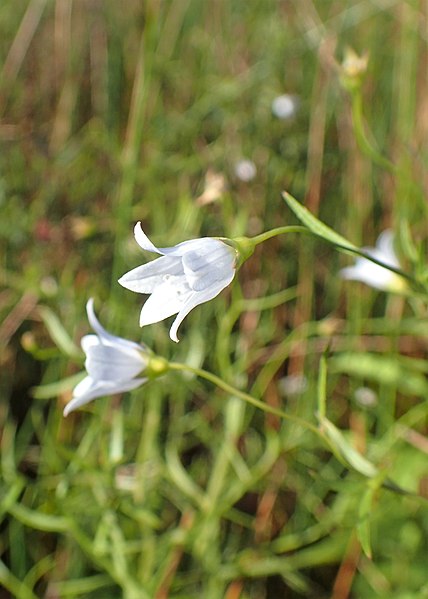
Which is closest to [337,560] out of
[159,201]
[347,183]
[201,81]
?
[159,201]

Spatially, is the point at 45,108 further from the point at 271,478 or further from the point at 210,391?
the point at 271,478

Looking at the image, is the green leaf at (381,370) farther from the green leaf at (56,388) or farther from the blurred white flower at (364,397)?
the green leaf at (56,388)

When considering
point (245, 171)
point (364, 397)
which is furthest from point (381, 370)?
point (245, 171)

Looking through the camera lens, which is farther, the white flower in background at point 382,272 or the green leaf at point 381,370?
the green leaf at point 381,370

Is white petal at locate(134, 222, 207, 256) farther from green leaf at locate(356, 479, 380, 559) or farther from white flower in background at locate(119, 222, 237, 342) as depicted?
green leaf at locate(356, 479, 380, 559)

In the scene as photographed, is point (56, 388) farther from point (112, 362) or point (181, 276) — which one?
point (181, 276)

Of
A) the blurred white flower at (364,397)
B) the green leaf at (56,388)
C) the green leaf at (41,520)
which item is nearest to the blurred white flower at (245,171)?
the blurred white flower at (364,397)

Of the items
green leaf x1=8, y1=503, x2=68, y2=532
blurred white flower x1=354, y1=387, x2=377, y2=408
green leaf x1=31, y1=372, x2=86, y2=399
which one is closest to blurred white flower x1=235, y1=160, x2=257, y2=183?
blurred white flower x1=354, y1=387, x2=377, y2=408
